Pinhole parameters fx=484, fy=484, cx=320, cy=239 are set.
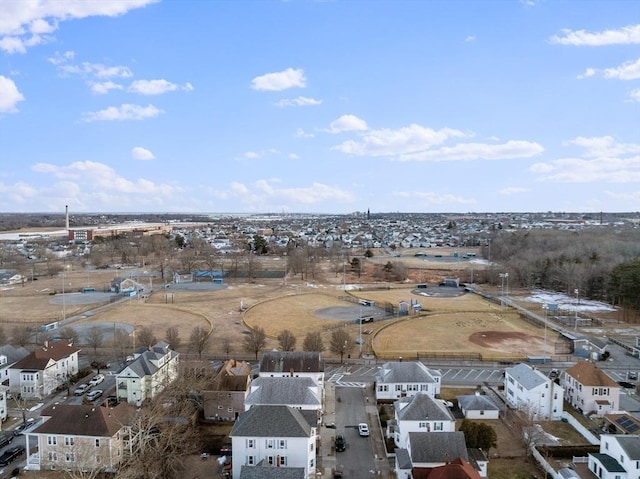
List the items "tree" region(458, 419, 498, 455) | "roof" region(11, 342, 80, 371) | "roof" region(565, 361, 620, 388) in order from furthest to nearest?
"roof" region(11, 342, 80, 371)
"roof" region(565, 361, 620, 388)
"tree" region(458, 419, 498, 455)

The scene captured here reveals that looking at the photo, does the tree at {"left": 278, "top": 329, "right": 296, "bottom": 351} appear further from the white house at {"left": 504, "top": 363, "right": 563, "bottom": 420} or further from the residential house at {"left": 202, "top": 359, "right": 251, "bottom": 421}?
the white house at {"left": 504, "top": 363, "right": 563, "bottom": 420}

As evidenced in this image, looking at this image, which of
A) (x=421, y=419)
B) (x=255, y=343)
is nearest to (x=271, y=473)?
(x=421, y=419)

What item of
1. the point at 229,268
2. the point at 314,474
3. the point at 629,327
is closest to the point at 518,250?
the point at 629,327

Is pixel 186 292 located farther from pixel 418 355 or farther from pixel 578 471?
pixel 578 471

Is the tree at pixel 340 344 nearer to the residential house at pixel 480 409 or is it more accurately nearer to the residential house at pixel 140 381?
the residential house at pixel 480 409

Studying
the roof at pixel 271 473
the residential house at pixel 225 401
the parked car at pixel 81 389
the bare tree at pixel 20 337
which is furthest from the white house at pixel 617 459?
the bare tree at pixel 20 337

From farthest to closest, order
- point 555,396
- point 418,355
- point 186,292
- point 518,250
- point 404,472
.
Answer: point 518,250 < point 186,292 < point 418,355 < point 555,396 < point 404,472

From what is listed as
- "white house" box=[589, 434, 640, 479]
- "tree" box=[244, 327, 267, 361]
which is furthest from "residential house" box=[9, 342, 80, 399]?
"white house" box=[589, 434, 640, 479]
